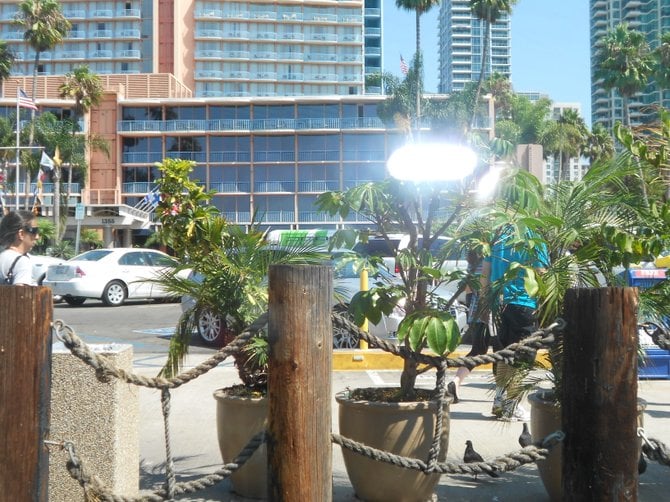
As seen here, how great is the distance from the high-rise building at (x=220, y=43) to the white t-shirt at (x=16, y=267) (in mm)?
80602

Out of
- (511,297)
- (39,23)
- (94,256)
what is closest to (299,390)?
(511,297)

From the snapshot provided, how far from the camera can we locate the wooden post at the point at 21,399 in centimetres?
270

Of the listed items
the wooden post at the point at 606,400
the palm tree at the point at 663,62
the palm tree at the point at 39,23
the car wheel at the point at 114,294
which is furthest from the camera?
the palm tree at the point at 663,62

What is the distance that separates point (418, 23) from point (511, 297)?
39462 millimetres

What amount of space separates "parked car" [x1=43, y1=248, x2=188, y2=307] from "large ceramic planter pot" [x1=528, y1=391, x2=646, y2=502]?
49.3 feet

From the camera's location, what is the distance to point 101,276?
19078 millimetres

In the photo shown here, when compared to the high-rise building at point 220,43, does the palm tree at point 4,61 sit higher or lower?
lower

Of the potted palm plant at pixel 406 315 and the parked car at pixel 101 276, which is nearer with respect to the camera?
the potted palm plant at pixel 406 315

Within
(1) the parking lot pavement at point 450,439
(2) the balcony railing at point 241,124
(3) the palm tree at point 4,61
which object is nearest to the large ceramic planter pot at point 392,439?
(1) the parking lot pavement at point 450,439

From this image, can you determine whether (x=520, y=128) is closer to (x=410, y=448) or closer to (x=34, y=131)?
(x=34, y=131)

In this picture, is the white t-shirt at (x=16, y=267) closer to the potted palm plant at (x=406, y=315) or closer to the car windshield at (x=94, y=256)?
the potted palm plant at (x=406, y=315)

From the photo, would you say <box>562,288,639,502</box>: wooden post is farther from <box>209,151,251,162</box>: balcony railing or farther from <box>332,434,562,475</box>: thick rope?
<box>209,151,251,162</box>: balcony railing

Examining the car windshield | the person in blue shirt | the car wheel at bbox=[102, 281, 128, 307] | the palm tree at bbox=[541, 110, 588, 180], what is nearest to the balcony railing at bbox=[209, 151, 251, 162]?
the palm tree at bbox=[541, 110, 588, 180]

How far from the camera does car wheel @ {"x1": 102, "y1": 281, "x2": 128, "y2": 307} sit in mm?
19109
